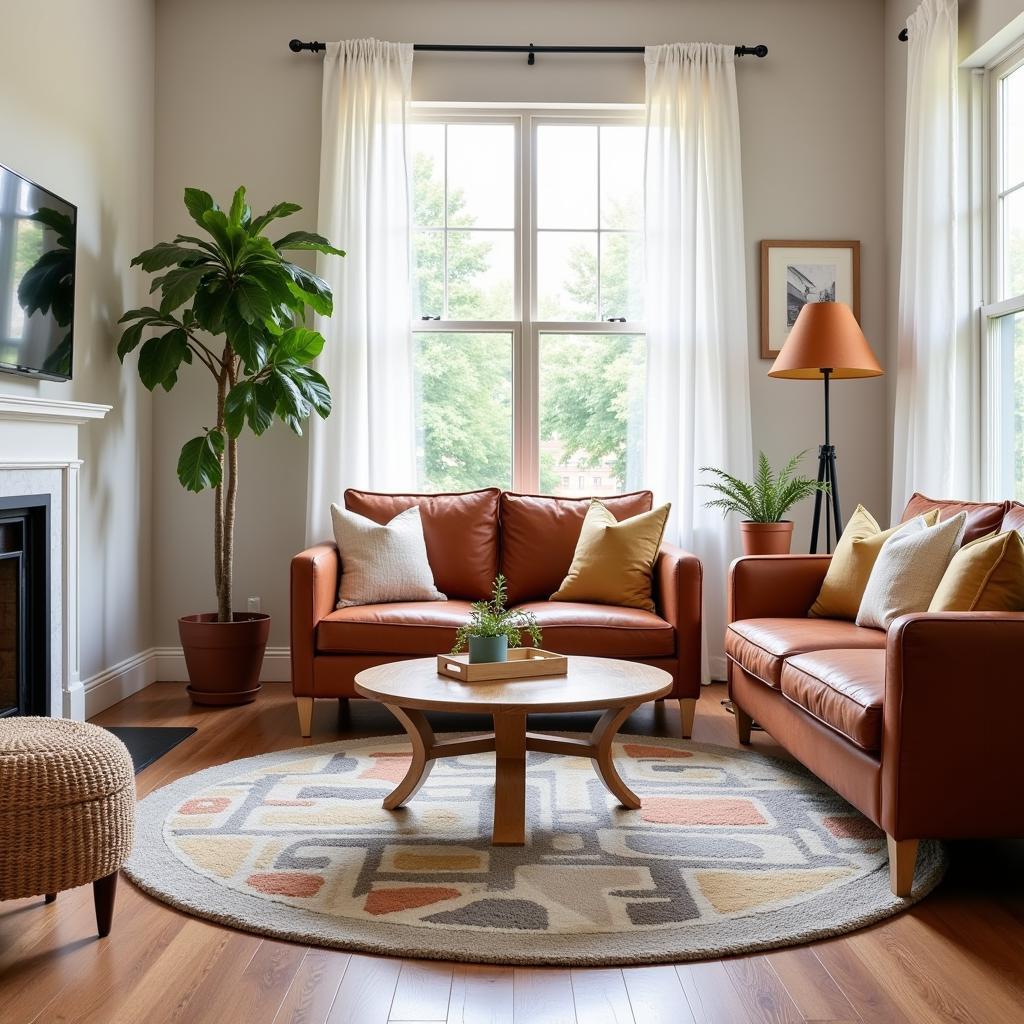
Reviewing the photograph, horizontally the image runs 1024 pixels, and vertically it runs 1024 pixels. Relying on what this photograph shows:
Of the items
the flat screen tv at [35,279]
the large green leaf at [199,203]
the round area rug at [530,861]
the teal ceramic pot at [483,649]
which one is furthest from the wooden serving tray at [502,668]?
the large green leaf at [199,203]

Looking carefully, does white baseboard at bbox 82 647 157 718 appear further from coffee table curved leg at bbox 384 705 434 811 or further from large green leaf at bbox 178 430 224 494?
coffee table curved leg at bbox 384 705 434 811

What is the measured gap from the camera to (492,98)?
501 centimetres

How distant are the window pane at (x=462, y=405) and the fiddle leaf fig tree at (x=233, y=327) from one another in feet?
2.21

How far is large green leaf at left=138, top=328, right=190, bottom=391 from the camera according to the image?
4.44 meters

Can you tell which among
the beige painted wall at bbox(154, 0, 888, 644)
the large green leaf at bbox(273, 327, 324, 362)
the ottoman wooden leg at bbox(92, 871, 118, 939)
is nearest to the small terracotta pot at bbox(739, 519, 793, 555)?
the beige painted wall at bbox(154, 0, 888, 644)

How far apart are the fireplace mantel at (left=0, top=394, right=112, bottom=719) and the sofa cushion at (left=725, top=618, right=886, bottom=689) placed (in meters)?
2.29

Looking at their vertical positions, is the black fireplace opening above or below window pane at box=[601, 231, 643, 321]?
below

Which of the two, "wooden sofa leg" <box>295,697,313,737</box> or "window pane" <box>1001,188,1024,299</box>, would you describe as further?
"window pane" <box>1001,188,1024,299</box>

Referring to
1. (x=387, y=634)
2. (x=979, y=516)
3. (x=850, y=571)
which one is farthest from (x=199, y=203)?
(x=979, y=516)

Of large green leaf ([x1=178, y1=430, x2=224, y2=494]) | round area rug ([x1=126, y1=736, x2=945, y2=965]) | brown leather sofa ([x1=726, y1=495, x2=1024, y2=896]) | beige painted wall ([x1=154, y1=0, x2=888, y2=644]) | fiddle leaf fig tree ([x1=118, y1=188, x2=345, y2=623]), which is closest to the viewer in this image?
round area rug ([x1=126, y1=736, x2=945, y2=965])

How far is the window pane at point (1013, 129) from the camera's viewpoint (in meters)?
4.07

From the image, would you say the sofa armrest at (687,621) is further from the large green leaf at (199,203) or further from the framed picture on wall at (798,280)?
the large green leaf at (199,203)

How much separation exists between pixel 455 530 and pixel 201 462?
109cm

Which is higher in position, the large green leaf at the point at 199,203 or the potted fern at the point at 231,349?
the large green leaf at the point at 199,203
